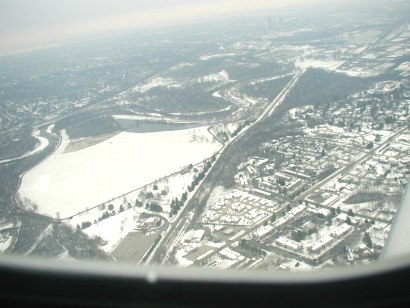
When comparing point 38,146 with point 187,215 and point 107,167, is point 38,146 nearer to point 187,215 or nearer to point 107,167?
point 107,167

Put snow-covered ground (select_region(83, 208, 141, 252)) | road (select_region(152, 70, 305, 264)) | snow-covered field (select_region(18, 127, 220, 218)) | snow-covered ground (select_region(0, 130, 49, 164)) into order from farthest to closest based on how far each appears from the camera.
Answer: snow-covered ground (select_region(0, 130, 49, 164)) → snow-covered field (select_region(18, 127, 220, 218)) → snow-covered ground (select_region(83, 208, 141, 252)) → road (select_region(152, 70, 305, 264))

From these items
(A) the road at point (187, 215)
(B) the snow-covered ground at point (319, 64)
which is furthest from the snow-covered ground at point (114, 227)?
(B) the snow-covered ground at point (319, 64)

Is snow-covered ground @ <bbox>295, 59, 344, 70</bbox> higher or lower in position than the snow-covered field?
lower

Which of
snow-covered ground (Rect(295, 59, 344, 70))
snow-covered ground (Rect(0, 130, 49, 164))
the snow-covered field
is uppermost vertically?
the snow-covered field

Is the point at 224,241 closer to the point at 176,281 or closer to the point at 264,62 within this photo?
the point at 176,281

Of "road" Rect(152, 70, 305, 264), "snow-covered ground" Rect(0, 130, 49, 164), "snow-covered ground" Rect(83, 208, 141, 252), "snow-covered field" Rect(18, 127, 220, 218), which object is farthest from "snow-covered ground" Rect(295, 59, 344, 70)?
"snow-covered ground" Rect(83, 208, 141, 252)

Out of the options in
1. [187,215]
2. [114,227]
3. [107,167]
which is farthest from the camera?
[107,167]

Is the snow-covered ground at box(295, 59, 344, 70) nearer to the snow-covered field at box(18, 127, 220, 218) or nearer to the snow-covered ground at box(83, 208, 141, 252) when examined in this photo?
the snow-covered field at box(18, 127, 220, 218)

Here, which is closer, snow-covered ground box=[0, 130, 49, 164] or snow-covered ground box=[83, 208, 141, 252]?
snow-covered ground box=[83, 208, 141, 252]

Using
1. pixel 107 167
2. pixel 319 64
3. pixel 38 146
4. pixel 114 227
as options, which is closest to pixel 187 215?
pixel 114 227

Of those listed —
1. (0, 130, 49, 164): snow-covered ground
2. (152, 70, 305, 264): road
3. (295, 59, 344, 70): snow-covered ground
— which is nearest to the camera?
(152, 70, 305, 264): road
